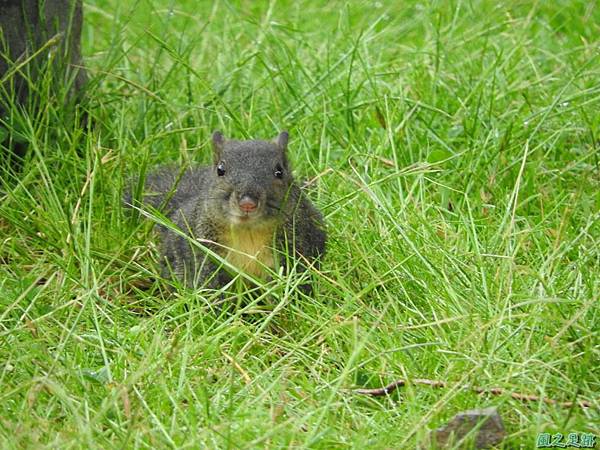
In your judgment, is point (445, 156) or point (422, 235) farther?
point (445, 156)

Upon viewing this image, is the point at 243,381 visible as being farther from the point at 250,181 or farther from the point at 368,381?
the point at 250,181

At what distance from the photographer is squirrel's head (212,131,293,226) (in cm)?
441

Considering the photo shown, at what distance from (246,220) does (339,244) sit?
65cm

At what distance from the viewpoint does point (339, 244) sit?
4938 mm

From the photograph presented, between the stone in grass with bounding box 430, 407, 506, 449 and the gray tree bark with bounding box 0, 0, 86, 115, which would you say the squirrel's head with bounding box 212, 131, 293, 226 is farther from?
the stone in grass with bounding box 430, 407, 506, 449

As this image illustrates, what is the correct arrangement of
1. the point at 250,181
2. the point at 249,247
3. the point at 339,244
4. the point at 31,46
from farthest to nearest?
the point at 31,46, the point at 339,244, the point at 249,247, the point at 250,181

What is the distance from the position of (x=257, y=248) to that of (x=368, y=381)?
0.94m

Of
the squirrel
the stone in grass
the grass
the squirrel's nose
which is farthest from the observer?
the squirrel

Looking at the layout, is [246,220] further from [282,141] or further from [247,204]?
[282,141]

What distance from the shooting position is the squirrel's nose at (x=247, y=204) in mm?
4352

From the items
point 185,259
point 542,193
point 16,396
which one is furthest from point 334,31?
point 16,396

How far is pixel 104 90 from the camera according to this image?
5.97 meters

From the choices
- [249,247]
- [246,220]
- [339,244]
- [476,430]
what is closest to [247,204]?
[246,220]

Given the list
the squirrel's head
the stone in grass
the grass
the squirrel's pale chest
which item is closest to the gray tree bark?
the grass
